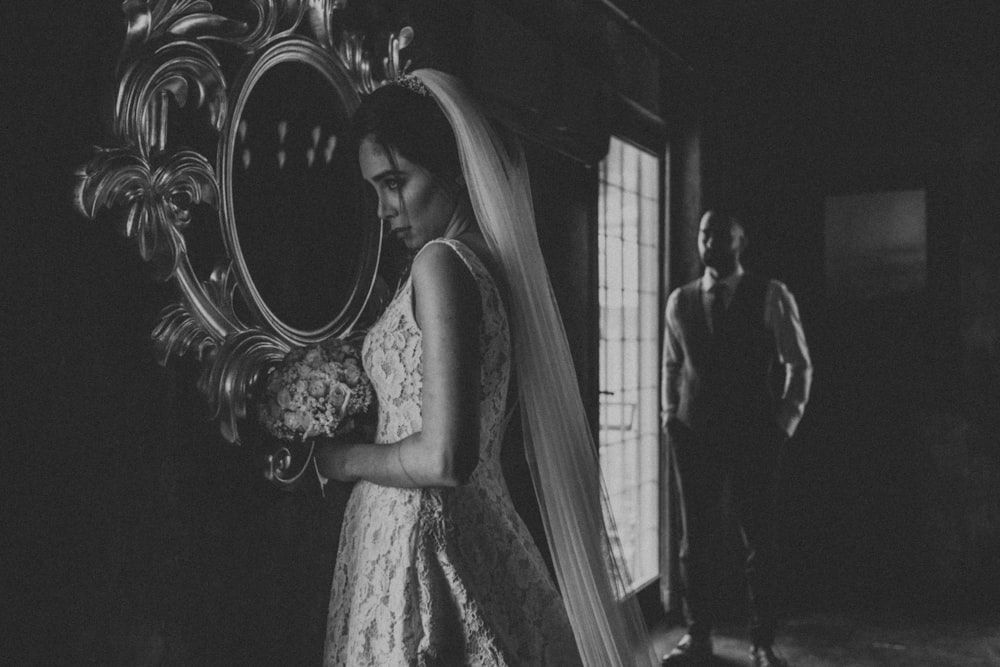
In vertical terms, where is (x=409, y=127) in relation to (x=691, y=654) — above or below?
above

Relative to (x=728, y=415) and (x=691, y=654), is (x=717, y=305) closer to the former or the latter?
(x=728, y=415)

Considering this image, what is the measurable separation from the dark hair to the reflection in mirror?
26 cm

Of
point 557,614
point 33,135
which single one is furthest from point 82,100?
point 557,614

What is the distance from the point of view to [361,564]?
1817 mm

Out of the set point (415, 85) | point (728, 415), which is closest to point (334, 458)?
point (415, 85)

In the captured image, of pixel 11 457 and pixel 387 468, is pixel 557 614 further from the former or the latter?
pixel 11 457

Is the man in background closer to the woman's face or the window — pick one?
the window

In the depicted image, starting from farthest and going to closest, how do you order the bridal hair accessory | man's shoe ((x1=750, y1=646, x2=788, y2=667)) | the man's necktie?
the man's necktie → man's shoe ((x1=750, y1=646, x2=788, y2=667)) → the bridal hair accessory

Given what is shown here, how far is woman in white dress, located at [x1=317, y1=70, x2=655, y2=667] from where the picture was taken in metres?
1.65

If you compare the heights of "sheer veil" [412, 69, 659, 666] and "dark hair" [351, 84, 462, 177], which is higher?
"dark hair" [351, 84, 462, 177]

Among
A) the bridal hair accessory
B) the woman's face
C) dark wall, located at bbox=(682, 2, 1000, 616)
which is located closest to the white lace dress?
the woman's face

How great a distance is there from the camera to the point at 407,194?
1811 mm

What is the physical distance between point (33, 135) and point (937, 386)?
605 cm

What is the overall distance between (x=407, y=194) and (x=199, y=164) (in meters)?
0.40
